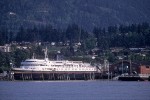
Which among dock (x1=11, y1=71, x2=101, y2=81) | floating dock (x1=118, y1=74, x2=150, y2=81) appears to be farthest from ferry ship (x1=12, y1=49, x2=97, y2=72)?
floating dock (x1=118, y1=74, x2=150, y2=81)

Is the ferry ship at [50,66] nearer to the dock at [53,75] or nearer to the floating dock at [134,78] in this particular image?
the dock at [53,75]

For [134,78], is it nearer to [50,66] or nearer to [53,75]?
[53,75]

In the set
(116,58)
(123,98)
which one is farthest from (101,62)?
(123,98)

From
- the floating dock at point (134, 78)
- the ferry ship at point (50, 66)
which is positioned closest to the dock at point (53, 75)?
the ferry ship at point (50, 66)

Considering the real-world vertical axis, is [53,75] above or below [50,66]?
below

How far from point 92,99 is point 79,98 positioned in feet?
5.86

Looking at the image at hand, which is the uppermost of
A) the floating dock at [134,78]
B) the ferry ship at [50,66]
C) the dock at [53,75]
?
the ferry ship at [50,66]

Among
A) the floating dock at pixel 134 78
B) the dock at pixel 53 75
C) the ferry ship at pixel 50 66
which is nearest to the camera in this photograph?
the floating dock at pixel 134 78

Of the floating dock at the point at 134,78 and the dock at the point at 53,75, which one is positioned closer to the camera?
the floating dock at the point at 134,78

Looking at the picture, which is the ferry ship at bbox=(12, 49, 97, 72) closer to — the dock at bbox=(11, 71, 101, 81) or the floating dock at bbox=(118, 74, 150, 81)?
the dock at bbox=(11, 71, 101, 81)

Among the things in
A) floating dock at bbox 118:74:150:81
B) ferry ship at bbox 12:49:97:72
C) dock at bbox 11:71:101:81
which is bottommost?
floating dock at bbox 118:74:150:81

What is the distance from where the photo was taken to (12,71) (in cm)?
14688

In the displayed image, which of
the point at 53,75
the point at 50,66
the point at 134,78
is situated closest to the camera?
the point at 134,78

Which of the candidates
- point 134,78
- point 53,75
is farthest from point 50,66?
point 134,78
